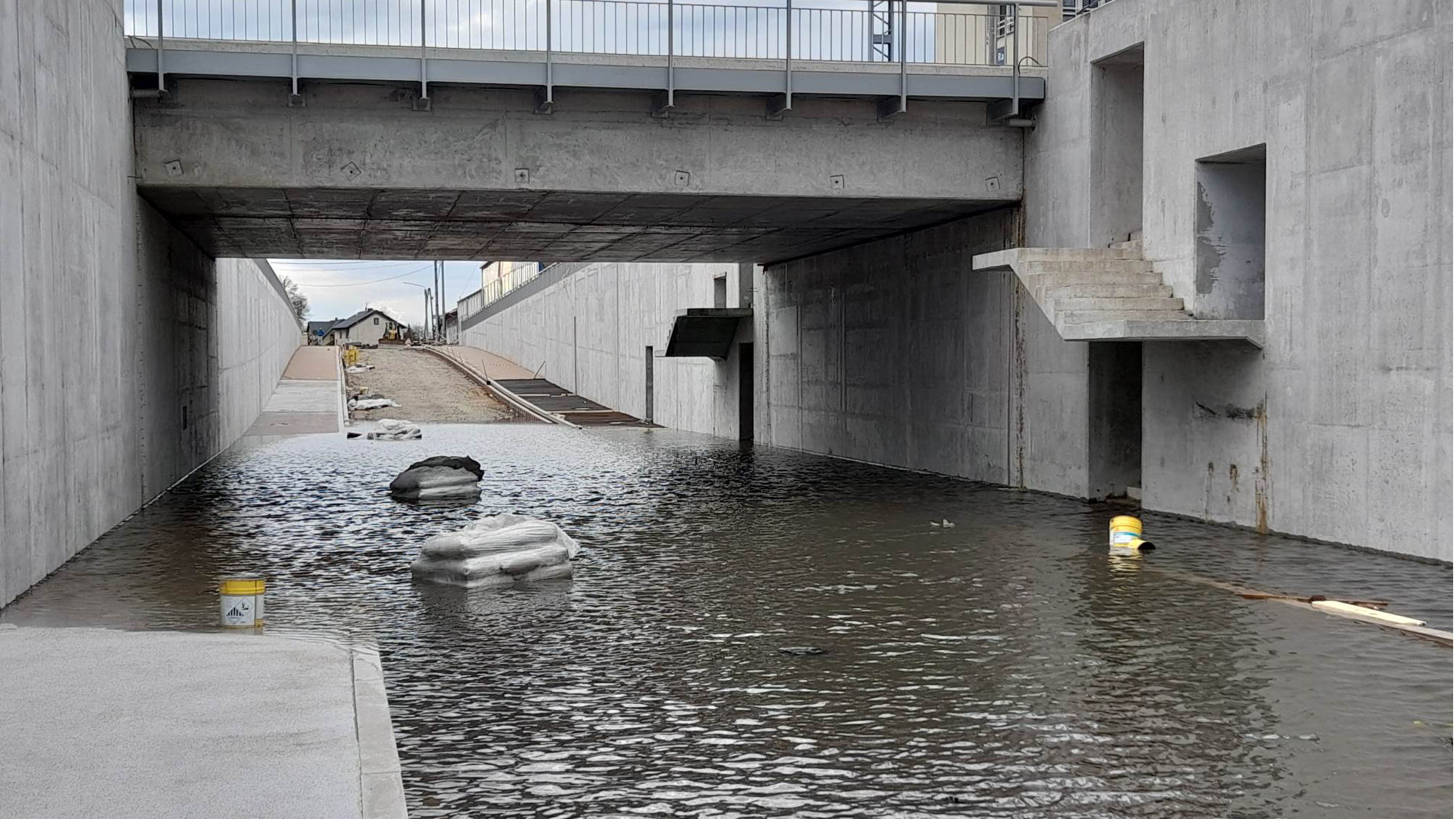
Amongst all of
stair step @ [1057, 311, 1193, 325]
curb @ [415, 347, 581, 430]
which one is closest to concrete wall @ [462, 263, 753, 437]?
curb @ [415, 347, 581, 430]

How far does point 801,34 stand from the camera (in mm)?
19312

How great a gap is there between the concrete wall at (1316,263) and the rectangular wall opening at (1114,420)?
1.15m

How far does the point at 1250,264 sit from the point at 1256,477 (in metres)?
2.74

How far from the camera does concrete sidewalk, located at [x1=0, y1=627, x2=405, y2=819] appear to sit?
543 centimetres

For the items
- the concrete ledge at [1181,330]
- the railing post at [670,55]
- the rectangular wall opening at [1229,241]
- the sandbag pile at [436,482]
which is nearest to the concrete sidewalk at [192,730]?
the concrete ledge at [1181,330]

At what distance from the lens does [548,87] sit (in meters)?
17.8

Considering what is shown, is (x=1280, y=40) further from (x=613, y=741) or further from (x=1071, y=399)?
(x=613, y=741)

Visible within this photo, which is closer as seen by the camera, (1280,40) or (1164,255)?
(1280,40)

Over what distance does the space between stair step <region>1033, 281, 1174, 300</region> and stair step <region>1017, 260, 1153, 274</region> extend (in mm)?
330

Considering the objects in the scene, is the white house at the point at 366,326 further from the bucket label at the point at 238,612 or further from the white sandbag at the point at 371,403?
the bucket label at the point at 238,612

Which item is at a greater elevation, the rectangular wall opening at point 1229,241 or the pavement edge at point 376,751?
the rectangular wall opening at point 1229,241

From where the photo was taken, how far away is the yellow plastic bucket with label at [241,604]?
969cm

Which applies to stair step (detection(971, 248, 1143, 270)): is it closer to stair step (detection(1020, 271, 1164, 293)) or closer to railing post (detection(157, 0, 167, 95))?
stair step (detection(1020, 271, 1164, 293))

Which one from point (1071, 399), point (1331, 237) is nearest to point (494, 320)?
point (1071, 399)
